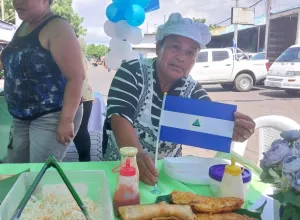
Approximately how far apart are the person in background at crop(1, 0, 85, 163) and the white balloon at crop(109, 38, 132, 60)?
57.6 inches

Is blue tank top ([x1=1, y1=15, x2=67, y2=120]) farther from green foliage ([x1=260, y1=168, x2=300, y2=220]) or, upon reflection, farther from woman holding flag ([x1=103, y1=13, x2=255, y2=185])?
→ green foliage ([x1=260, y1=168, x2=300, y2=220])

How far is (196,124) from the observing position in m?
1.55

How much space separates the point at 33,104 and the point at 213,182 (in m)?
A: 1.10

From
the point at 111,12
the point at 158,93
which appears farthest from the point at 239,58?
the point at 158,93

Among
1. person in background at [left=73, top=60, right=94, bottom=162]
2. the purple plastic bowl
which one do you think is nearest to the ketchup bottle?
the purple plastic bowl

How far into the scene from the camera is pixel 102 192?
3.61ft

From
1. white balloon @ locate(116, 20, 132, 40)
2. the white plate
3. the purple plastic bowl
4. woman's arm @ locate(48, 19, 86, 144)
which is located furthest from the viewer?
white balloon @ locate(116, 20, 132, 40)

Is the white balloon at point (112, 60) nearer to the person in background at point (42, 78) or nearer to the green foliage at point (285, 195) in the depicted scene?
the person in background at point (42, 78)

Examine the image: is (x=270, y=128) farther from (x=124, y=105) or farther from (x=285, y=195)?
(x=285, y=195)

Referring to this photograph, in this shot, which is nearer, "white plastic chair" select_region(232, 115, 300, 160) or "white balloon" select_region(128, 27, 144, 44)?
"white plastic chair" select_region(232, 115, 300, 160)

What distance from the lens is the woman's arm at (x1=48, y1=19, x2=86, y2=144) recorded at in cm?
182

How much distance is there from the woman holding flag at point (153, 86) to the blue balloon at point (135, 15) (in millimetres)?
1134

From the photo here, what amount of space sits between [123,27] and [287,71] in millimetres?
8531

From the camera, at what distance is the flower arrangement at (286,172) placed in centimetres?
83
